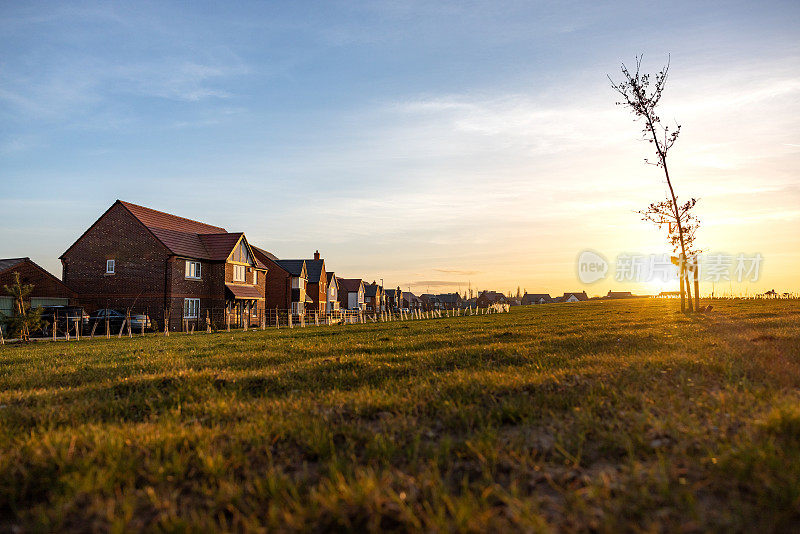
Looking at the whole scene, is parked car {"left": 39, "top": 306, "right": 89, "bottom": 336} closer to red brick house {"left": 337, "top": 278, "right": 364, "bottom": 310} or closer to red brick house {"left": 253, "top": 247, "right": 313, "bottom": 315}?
red brick house {"left": 253, "top": 247, "right": 313, "bottom": 315}

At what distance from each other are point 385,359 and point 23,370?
8475 mm

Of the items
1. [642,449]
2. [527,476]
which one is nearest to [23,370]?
[527,476]

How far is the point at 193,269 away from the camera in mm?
38094

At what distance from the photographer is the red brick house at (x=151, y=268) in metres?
35.5

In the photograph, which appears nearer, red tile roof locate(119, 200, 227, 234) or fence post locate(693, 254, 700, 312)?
fence post locate(693, 254, 700, 312)

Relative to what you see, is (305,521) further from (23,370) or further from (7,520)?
(23,370)

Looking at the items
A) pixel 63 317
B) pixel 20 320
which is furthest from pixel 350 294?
pixel 20 320

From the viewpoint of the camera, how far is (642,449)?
405cm

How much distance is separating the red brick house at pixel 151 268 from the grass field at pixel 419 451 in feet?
100

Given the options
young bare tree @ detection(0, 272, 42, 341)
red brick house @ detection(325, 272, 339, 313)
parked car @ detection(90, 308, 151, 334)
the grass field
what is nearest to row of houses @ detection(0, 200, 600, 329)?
parked car @ detection(90, 308, 151, 334)

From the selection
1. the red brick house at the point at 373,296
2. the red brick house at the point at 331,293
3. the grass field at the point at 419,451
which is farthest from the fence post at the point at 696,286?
the red brick house at the point at 373,296

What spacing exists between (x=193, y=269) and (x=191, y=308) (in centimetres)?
330

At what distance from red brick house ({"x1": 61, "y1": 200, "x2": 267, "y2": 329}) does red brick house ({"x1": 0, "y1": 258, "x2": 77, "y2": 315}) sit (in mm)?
2203

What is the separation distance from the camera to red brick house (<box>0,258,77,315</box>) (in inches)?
1217
